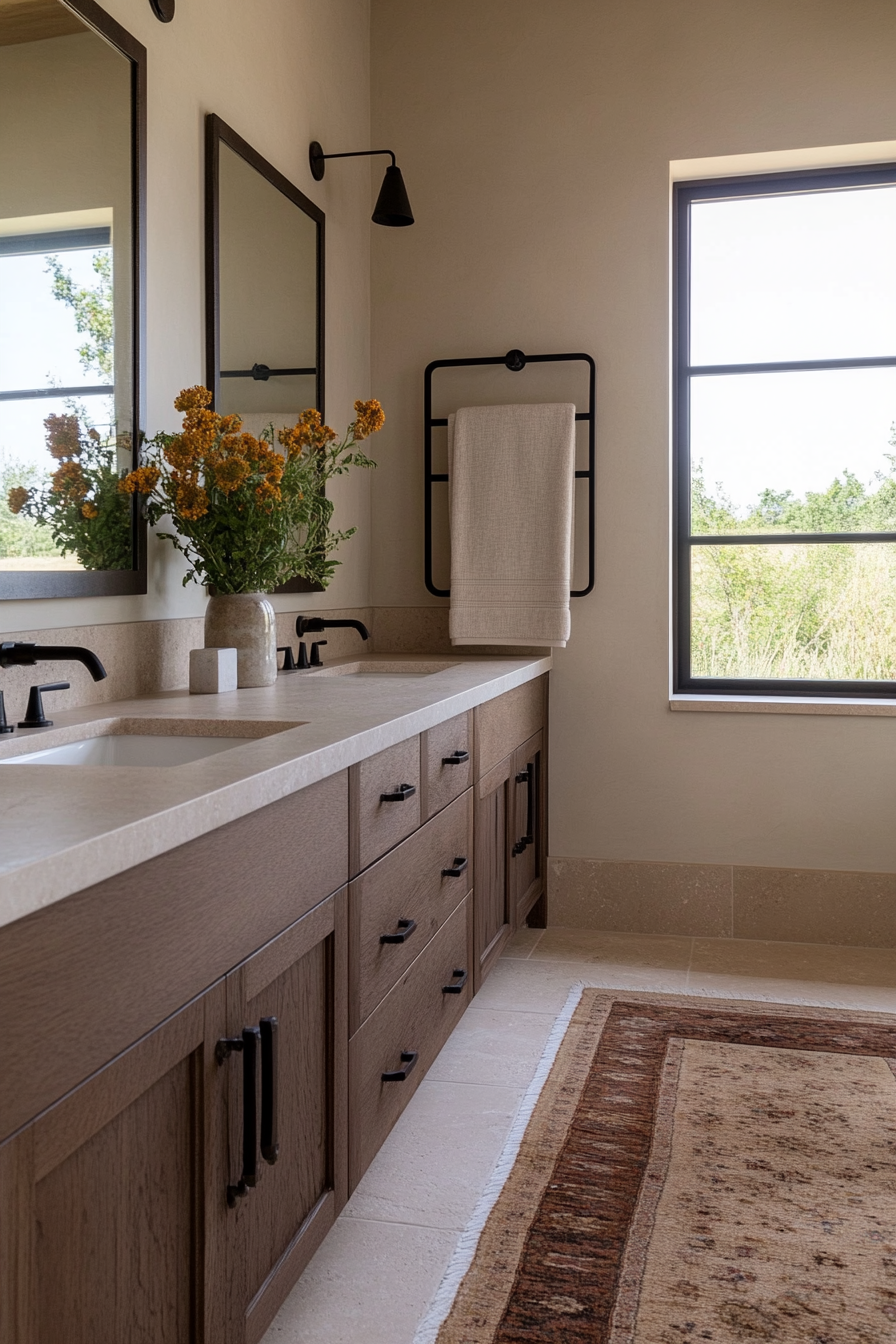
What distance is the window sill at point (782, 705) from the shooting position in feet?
10.4

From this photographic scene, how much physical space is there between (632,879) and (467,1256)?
1.77 m

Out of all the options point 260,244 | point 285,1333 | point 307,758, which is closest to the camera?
point 307,758

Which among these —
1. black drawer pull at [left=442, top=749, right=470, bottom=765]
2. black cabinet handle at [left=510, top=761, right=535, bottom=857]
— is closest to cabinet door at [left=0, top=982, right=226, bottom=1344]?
black drawer pull at [left=442, top=749, right=470, bottom=765]

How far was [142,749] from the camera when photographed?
5.77ft

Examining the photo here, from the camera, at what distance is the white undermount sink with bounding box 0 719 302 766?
1.68m

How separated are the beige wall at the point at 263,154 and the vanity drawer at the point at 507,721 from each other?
0.60m

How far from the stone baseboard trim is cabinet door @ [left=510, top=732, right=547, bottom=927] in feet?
0.47

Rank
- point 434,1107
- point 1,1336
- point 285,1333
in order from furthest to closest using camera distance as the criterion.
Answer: point 434,1107 → point 285,1333 → point 1,1336

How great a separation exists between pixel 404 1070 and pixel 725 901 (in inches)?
66.0

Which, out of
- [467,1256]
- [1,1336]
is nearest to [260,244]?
[467,1256]

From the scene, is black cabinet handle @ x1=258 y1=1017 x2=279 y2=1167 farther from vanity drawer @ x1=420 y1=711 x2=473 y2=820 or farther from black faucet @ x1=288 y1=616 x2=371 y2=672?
black faucet @ x1=288 y1=616 x2=371 y2=672

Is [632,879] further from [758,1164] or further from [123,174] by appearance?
[123,174]

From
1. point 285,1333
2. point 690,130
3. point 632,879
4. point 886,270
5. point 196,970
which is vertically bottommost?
point 285,1333

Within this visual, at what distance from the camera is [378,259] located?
346 centimetres
